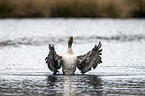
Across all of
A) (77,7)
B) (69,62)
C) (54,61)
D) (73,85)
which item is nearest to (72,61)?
(69,62)

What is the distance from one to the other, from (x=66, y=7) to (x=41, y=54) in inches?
2259

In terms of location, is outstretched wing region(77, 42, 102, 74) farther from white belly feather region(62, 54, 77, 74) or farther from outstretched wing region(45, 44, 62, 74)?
outstretched wing region(45, 44, 62, 74)

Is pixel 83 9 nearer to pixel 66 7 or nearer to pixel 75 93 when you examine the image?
pixel 66 7

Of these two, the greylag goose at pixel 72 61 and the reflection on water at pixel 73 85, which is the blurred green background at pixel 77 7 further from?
the reflection on water at pixel 73 85

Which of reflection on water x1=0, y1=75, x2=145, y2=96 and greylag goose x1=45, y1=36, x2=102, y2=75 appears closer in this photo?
reflection on water x1=0, y1=75, x2=145, y2=96

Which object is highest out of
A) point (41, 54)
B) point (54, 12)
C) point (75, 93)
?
point (54, 12)

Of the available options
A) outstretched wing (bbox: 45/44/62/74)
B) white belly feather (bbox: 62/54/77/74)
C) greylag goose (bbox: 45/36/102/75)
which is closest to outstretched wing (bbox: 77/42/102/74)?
greylag goose (bbox: 45/36/102/75)

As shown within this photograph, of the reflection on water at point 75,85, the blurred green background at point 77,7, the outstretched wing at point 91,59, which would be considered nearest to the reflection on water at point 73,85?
the reflection on water at point 75,85

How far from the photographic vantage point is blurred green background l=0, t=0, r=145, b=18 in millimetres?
83875

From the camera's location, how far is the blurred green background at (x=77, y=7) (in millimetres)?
83875

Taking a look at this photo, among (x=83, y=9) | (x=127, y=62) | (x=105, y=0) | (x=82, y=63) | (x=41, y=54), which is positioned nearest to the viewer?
(x=82, y=63)

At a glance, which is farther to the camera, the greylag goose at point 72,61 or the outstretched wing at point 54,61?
the greylag goose at point 72,61

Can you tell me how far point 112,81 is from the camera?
19734 mm

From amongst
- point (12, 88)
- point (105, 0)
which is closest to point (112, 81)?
point (12, 88)
